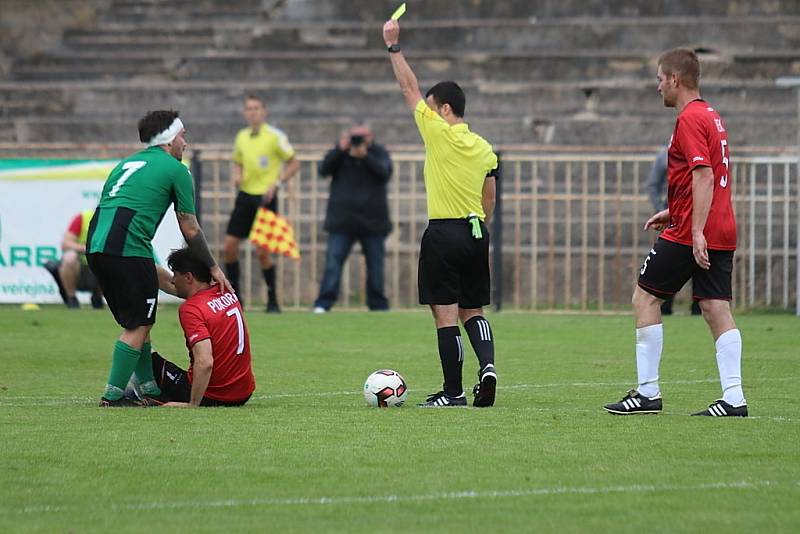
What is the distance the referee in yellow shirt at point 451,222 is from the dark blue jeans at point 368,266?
9.85 meters

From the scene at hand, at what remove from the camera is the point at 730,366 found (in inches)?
359

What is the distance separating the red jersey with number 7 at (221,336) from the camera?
9.54 metres

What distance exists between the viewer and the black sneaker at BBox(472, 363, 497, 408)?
9.59m

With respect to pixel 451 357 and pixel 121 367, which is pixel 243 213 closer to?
pixel 121 367

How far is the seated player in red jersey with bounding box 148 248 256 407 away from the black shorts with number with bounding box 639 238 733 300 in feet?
8.29

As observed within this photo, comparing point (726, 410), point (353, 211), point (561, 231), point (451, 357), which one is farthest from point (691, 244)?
point (561, 231)

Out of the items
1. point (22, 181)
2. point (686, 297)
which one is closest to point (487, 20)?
point (686, 297)

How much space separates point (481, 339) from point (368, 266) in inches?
398

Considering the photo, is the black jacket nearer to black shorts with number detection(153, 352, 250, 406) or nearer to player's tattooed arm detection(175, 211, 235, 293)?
black shorts with number detection(153, 352, 250, 406)

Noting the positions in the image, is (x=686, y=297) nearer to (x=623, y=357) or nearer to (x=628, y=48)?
(x=628, y=48)

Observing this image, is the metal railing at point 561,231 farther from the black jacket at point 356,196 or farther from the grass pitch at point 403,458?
the grass pitch at point 403,458

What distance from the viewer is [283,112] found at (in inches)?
939

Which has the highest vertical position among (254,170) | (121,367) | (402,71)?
(402,71)

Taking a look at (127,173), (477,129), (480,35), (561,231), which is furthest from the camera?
(480,35)
